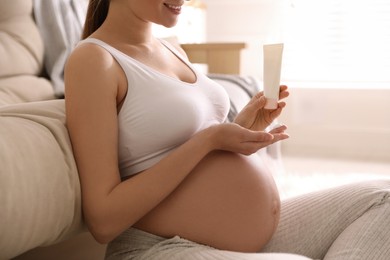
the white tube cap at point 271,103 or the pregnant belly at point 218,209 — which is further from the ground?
the white tube cap at point 271,103

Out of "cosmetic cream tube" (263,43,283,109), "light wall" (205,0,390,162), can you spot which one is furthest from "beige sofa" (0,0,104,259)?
"light wall" (205,0,390,162)

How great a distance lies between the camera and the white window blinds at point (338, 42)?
3.17 metres

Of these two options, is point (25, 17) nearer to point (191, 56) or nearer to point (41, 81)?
point (41, 81)

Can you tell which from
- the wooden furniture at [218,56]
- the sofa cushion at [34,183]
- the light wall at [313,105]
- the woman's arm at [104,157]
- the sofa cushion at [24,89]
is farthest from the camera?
the light wall at [313,105]

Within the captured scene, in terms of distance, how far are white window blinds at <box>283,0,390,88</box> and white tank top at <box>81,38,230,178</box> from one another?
2604 millimetres

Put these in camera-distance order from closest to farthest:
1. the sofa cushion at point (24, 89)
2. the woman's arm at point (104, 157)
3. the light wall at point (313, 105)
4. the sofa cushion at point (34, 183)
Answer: the sofa cushion at point (34, 183)
the woman's arm at point (104, 157)
the sofa cushion at point (24, 89)
the light wall at point (313, 105)

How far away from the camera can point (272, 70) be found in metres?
0.86

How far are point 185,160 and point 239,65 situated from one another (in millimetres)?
1694

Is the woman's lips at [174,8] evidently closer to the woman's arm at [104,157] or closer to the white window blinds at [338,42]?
the woman's arm at [104,157]

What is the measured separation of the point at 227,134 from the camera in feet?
2.66

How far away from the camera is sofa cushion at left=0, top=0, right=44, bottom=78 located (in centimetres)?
157

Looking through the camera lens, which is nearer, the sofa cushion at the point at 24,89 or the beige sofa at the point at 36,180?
the beige sofa at the point at 36,180

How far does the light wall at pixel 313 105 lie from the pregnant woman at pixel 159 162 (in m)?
2.20

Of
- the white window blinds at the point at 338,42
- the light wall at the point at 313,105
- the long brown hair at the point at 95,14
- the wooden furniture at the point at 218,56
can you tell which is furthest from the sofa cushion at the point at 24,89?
the white window blinds at the point at 338,42
